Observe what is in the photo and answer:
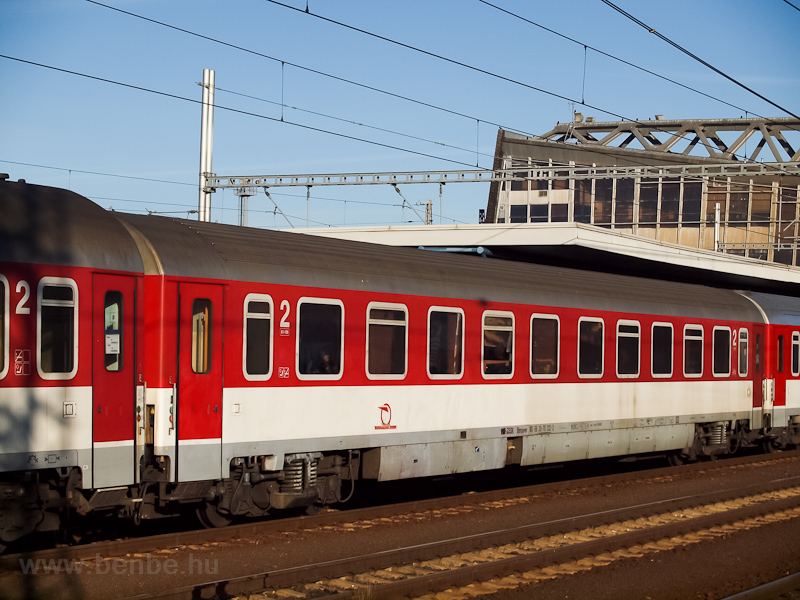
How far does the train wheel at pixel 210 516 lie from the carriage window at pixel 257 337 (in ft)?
5.60

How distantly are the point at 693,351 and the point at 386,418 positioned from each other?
8.69 meters

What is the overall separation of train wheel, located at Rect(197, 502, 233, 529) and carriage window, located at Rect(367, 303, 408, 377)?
106 inches

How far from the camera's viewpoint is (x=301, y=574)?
917 cm

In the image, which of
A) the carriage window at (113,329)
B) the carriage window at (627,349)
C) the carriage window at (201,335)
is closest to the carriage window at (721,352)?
the carriage window at (627,349)

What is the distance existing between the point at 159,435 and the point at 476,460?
19.1 feet

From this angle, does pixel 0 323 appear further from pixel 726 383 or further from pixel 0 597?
pixel 726 383

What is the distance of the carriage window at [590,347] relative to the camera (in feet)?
53.5

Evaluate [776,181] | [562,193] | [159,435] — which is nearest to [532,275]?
[159,435]

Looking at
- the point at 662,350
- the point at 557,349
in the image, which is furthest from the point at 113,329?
the point at 662,350

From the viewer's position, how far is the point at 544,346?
51.0 ft

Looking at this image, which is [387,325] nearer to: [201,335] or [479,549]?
[201,335]

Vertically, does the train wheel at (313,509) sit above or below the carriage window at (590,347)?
below

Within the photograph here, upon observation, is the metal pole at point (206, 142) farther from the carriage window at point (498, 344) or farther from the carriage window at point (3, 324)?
the carriage window at point (3, 324)

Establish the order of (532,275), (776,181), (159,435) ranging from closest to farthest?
(159,435) < (532,275) < (776,181)
